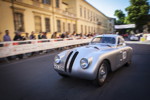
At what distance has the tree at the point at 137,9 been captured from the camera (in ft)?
144

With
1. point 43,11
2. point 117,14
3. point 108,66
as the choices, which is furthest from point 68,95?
point 117,14

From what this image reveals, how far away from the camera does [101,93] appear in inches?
121

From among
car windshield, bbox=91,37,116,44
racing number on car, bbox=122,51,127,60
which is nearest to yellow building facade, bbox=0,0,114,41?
car windshield, bbox=91,37,116,44

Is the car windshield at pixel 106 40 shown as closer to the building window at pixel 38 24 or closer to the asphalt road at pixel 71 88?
the asphalt road at pixel 71 88

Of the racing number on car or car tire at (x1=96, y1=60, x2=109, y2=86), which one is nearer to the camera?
car tire at (x1=96, y1=60, x2=109, y2=86)

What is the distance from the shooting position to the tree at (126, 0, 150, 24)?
144ft

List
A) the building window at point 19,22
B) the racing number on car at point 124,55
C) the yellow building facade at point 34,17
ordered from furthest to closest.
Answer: the building window at point 19,22 → the yellow building facade at point 34,17 → the racing number on car at point 124,55

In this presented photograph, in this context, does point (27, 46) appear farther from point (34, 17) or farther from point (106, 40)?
point (34, 17)

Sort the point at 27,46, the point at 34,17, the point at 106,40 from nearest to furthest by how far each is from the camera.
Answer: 1. the point at 106,40
2. the point at 27,46
3. the point at 34,17

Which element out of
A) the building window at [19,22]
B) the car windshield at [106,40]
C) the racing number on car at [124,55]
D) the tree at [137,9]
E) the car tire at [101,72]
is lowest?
the car tire at [101,72]

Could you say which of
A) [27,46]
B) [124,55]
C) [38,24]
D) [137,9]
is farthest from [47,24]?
[137,9]

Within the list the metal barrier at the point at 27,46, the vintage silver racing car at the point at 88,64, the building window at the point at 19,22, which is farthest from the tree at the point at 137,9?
the vintage silver racing car at the point at 88,64

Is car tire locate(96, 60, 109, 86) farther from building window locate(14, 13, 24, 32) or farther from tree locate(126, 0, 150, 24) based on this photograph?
tree locate(126, 0, 150, 24)

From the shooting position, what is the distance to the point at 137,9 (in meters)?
45.7
